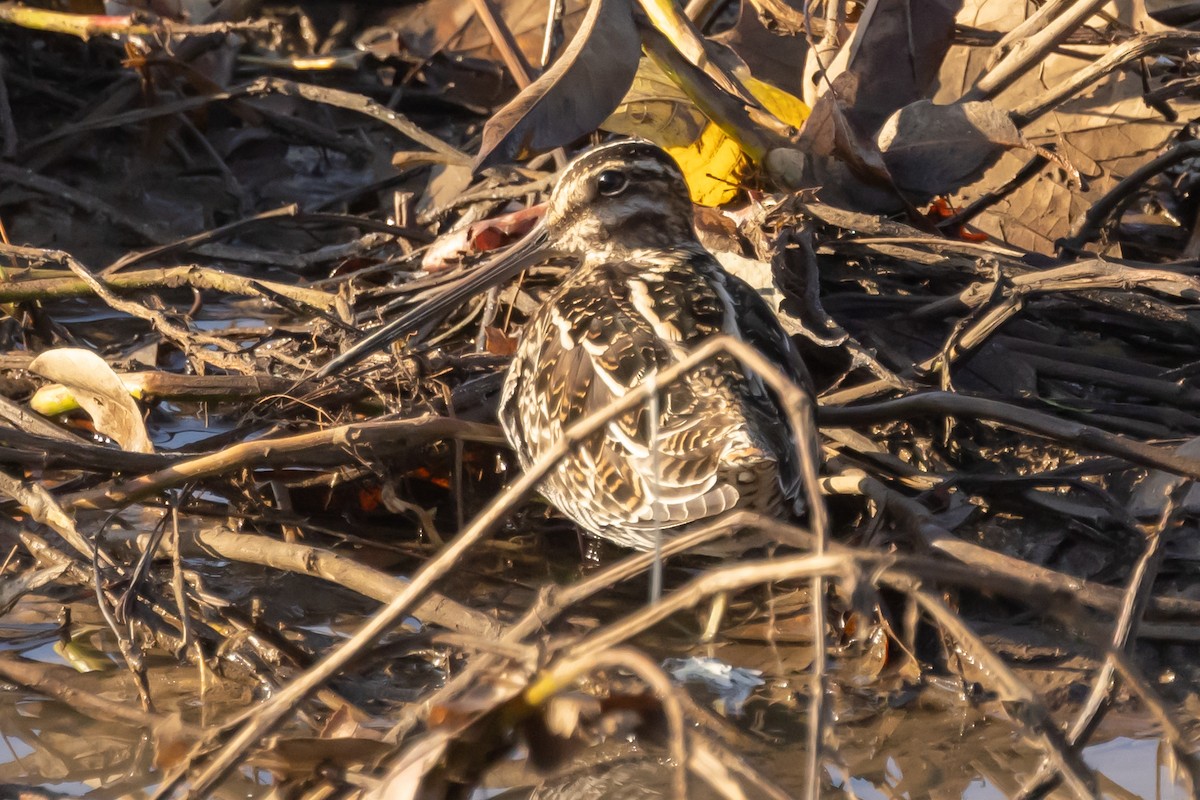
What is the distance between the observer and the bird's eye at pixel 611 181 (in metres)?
3.82

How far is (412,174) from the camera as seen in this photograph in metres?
5.56

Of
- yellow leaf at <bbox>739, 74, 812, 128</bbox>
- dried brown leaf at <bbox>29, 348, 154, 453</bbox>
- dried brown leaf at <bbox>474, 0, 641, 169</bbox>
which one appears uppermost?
dried brown leaf at <bbox>474, 0, 641, 169</bbox>

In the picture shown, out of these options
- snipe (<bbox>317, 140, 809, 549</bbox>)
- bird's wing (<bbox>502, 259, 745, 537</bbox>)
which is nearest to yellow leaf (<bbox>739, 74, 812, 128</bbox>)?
snipe (<bbox>317, 140, 809, 549</bbox>)

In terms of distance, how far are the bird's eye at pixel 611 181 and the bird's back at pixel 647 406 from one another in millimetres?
296

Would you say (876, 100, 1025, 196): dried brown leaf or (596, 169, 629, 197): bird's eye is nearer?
(596, 169, 629, 197): bird's eye

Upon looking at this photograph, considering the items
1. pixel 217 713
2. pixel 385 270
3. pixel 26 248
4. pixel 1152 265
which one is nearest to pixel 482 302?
pixel 385 270

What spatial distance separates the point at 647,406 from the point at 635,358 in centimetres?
14

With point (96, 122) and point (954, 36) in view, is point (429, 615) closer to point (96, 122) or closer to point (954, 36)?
point (954, 36)

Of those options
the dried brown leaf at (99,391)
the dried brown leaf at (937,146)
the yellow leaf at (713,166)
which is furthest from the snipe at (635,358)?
the dried brown leaf at (937,146)

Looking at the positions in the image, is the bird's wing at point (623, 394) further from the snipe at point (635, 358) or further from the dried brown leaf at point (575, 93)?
the dried brown leaf at point (575, 93)

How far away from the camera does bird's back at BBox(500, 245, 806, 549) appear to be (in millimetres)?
2898

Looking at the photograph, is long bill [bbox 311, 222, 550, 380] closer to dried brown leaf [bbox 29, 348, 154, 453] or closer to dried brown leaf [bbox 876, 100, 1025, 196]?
dried brown leaf [bbox 29, 348, 154, 453]

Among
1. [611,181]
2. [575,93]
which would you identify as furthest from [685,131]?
[575,93]

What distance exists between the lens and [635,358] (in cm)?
310
